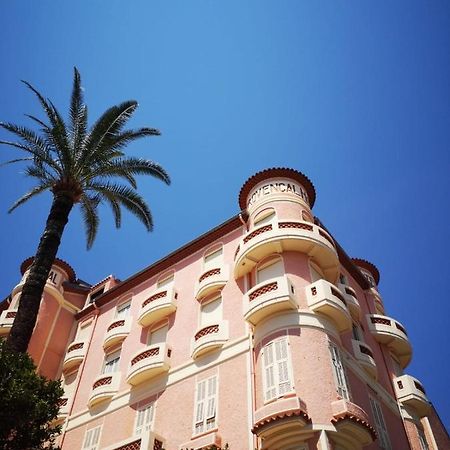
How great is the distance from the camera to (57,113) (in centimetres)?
2109

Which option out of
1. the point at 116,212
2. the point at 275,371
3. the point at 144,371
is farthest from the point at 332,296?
the point at 116,212

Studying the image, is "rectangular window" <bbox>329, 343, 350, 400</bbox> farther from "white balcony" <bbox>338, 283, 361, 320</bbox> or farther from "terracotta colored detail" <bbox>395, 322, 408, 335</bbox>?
"terracotta colored detail" <bbox>395, 322, 408, 335</bbox>

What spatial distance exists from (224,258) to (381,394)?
31.5 feet

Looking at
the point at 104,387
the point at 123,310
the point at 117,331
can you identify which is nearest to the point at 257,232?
the point at 117,331

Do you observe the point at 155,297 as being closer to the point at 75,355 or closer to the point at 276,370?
the point at 75,355

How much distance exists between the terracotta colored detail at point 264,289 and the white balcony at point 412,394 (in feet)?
30.7

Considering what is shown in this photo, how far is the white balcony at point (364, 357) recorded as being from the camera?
2031 cm

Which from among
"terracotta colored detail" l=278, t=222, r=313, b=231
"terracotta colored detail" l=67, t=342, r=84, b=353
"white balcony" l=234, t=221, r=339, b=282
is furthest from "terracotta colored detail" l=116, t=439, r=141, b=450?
"terracotta colored detail" l=67, t=342, r=84, b=353

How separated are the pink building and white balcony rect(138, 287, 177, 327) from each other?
7 cm

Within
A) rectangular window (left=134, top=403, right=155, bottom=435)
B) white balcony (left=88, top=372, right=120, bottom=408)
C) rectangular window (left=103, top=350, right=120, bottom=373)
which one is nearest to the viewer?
rectangular window (left=134, top=403, right=155, bottom=435)

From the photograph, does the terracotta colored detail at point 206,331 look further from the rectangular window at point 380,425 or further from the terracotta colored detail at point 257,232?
the rectangular window at point 380,425

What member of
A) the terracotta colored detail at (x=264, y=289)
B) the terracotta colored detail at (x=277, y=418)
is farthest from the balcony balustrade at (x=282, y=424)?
the terracotta colored detail at (x=264, y=289)

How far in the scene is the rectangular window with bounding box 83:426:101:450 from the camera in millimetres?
21155

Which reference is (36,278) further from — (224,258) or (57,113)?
(224,258)
